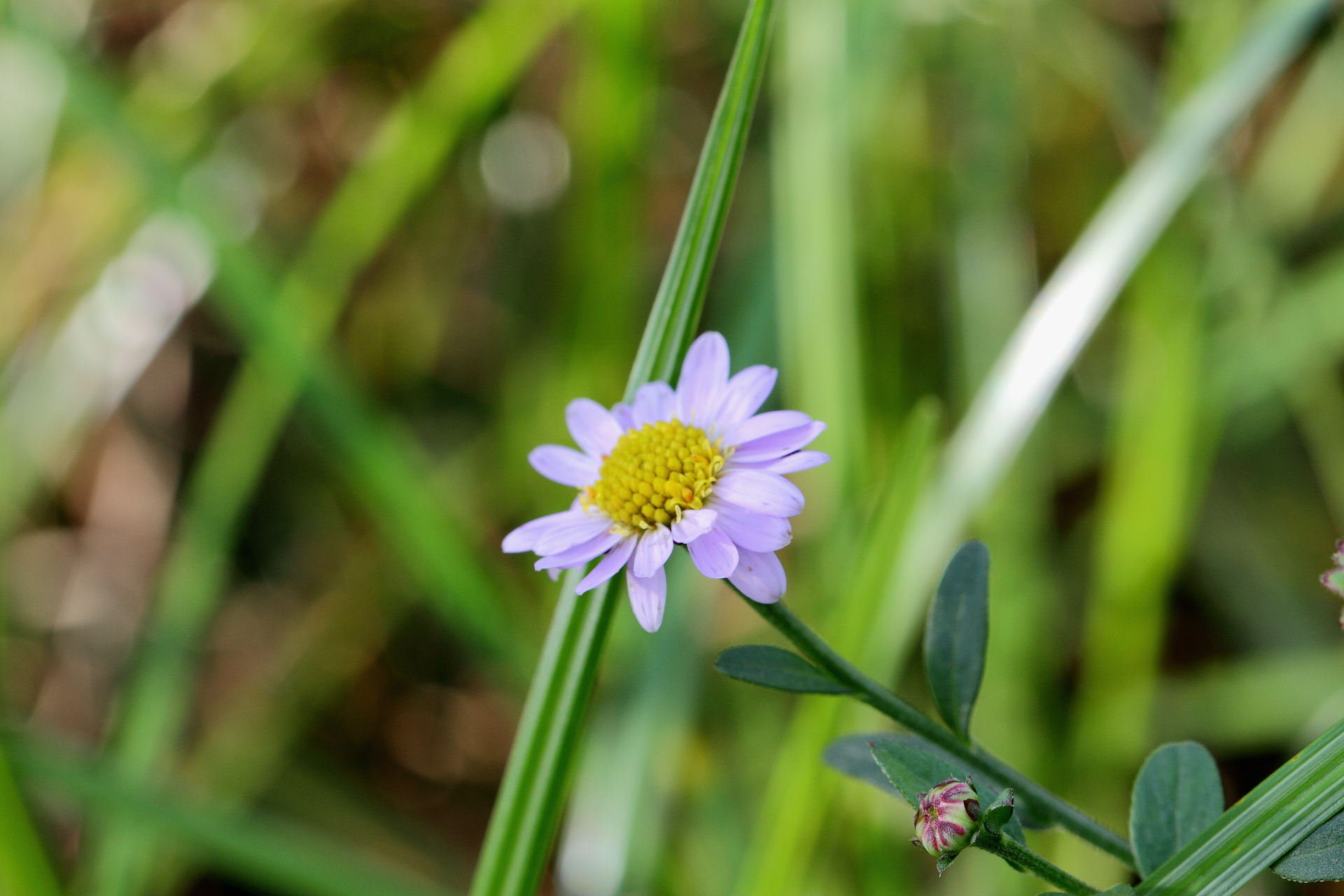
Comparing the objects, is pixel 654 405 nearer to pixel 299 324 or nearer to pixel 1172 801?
pixel 1172 801

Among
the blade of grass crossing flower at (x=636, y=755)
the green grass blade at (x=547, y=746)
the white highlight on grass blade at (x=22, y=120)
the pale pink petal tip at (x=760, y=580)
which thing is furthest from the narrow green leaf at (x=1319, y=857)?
the white highlight on grass blade at (x=22, y=120)

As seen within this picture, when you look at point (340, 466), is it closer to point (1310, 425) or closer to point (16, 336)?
point (16, 336)

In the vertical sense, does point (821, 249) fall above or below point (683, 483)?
above

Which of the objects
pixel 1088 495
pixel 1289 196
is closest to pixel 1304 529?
pixel 1088 495

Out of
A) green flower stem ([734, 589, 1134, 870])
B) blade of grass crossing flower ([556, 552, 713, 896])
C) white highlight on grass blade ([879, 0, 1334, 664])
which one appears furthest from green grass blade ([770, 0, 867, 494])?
green flower stem ([734, 589, 1134, 870])

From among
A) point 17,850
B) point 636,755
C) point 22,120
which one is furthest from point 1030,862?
point 22,120

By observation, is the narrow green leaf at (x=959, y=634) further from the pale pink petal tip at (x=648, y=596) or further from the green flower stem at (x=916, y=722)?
the pale pink petal tip at (x=648, y=596)
